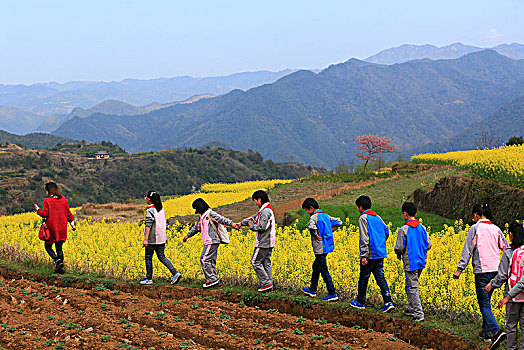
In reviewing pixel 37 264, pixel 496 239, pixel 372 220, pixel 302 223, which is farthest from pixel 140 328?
pixel 302 223

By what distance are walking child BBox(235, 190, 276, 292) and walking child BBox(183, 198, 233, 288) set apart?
755 mm

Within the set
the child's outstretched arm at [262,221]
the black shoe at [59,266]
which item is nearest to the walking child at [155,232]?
the child's outstretched arm at [262,221]

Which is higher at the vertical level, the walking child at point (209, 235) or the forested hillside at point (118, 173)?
the forested hillside at point (118, 173)

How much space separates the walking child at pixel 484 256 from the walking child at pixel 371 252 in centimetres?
140

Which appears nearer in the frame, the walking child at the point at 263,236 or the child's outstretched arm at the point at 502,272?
the child's outstretched arm at the point at 502,272

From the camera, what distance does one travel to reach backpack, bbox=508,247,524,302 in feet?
21.2

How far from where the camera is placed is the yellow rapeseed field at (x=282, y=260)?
8609 mm

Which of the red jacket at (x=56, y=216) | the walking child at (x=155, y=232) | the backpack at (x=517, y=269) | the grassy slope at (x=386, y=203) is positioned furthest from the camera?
the grassy slope at (x=386, y=203)

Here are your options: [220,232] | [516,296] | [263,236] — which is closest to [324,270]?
[263,236]

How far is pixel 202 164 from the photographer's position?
88.3 metres

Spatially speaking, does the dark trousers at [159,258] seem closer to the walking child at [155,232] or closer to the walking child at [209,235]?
the walking child at [155,232]

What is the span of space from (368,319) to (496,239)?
240 centimetres

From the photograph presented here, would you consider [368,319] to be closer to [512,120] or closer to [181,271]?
[181,271]

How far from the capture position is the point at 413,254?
802 centimetres
